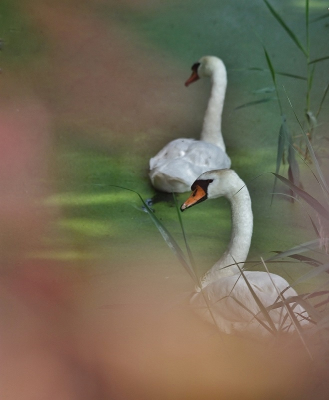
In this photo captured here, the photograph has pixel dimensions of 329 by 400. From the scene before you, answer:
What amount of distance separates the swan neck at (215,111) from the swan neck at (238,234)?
33.6 inches

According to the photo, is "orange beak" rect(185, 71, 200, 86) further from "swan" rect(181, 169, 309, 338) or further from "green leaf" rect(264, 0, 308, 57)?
"swan" rect(181, 169, 309, 338)

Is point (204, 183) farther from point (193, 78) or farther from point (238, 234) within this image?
point (193, 78)

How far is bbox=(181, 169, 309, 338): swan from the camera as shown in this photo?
66.5 inches

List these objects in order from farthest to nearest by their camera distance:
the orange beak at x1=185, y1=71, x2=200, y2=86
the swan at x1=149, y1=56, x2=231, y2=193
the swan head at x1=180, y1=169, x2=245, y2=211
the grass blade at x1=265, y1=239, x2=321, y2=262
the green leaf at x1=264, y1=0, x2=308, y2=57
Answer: the orange beak at x1=185, y1=71, x2=200, y2=86
the swan at x1=149, y1=56, x2=231, y2=193
the green leaf at x1=264, y1=0, x2=308, y2=57
the swan head at x1=180, y1=169, x2=245, y2=211
the grass blade at x1=265, y1=239, x2=321, y2=262

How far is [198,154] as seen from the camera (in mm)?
2596

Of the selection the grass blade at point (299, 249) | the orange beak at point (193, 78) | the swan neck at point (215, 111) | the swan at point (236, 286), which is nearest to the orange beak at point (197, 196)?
the swan at point (236, 286)

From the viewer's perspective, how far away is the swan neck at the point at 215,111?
9.28ft

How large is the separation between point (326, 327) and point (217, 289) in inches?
19.3

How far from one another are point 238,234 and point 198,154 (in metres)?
0.66

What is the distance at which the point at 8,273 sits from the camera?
196 cm

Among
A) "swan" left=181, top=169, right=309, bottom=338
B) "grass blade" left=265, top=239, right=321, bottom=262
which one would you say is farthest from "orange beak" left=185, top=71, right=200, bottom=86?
"grass blade" left=265, top=239, right=321, bottom=262

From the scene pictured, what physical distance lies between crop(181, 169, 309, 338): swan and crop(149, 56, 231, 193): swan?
497 mm

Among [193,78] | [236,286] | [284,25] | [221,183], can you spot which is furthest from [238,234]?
[193,78]

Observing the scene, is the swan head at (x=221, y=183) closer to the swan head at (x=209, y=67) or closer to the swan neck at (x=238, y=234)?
the swan neck at (x=238, y=234)
